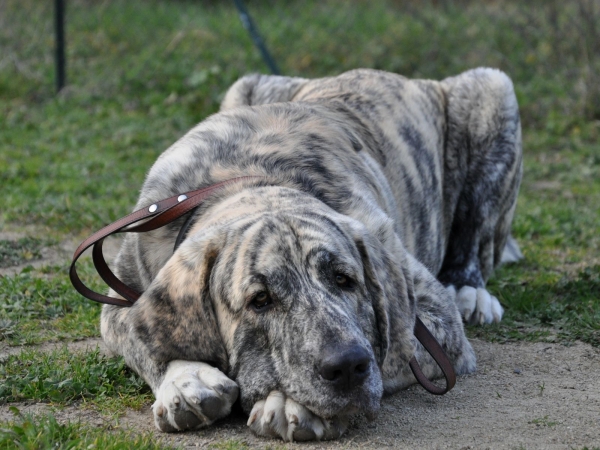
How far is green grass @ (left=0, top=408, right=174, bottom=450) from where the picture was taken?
9.03 feet

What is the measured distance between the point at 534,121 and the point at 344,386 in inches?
256

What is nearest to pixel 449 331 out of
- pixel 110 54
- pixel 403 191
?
pixel 403 191

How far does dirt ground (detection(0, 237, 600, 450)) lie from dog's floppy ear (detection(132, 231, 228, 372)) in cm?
24

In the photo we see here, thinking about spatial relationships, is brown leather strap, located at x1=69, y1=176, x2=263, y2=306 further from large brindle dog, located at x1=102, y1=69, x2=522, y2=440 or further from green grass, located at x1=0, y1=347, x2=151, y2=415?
green grass, located at x1=0, y1=347, x2=151, y2=415

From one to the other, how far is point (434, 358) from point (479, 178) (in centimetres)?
204

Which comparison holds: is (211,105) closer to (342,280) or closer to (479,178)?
(479,178)

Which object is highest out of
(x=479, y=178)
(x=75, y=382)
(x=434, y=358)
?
(x=75, y=382)

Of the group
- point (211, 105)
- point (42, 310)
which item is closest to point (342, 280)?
point (42, 310)

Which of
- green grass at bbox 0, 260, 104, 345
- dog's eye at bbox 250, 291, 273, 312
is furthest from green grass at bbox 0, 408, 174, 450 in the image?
green grass at bbox 0, 260, 104, 345

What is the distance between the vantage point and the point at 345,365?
8.91 feet

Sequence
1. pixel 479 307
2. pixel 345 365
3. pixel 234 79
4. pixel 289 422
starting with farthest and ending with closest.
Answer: pixel 234 79 → pixel 479 307 → pixel 289 422 → pixel 345 365

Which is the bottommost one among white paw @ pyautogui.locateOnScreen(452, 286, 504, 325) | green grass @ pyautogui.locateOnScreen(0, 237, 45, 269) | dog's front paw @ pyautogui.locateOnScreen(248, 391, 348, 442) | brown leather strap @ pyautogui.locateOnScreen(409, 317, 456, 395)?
white paw @ pyautogui.locateOnScreen(452, 286, 504, 325)

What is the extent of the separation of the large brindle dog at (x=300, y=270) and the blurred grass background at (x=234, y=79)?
1076mm

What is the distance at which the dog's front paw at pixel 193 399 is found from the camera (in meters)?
2.90
